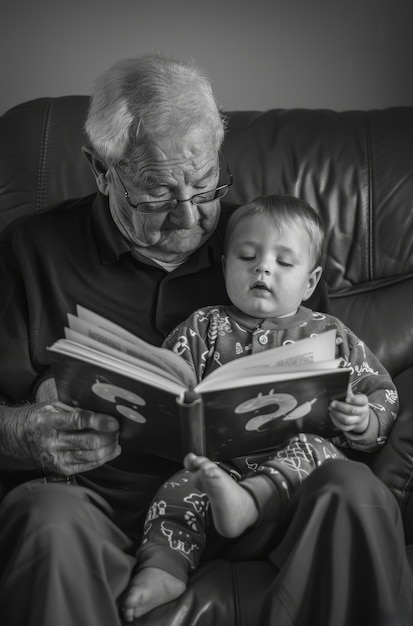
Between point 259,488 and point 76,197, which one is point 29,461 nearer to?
point 259,488

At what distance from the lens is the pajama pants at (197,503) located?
1.44 metres

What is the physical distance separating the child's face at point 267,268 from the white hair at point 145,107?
0.26 meters

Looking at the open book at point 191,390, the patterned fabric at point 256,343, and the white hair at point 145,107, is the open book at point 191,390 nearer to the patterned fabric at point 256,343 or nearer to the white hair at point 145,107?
the patterned fabric at point 256,343

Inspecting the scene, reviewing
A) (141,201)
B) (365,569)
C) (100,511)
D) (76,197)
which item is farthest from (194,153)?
(365,569)

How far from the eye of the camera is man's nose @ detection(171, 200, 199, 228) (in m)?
1.77

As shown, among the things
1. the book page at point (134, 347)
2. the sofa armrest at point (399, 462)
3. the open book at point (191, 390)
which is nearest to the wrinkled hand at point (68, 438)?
the open book at point (191, 390)

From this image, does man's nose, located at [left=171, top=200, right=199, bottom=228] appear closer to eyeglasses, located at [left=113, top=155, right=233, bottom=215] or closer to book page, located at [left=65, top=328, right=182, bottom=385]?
eyeglasses, located at [left=113, top=155, right=233, bottom=215]

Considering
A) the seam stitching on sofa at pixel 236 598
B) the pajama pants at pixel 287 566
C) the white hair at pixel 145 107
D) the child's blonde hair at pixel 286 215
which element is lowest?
the seam stitching on sofa at pixel 236 598

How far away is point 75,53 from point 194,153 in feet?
3.43

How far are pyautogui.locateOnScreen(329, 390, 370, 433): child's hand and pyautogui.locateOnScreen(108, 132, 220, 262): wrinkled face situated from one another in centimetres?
56

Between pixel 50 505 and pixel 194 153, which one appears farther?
pixel 194 153

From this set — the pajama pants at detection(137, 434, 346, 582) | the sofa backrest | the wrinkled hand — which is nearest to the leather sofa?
the sofa backrest

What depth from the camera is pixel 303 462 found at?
1.55 m

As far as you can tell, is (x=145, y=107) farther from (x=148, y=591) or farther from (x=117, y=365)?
(x=148, y=591)
